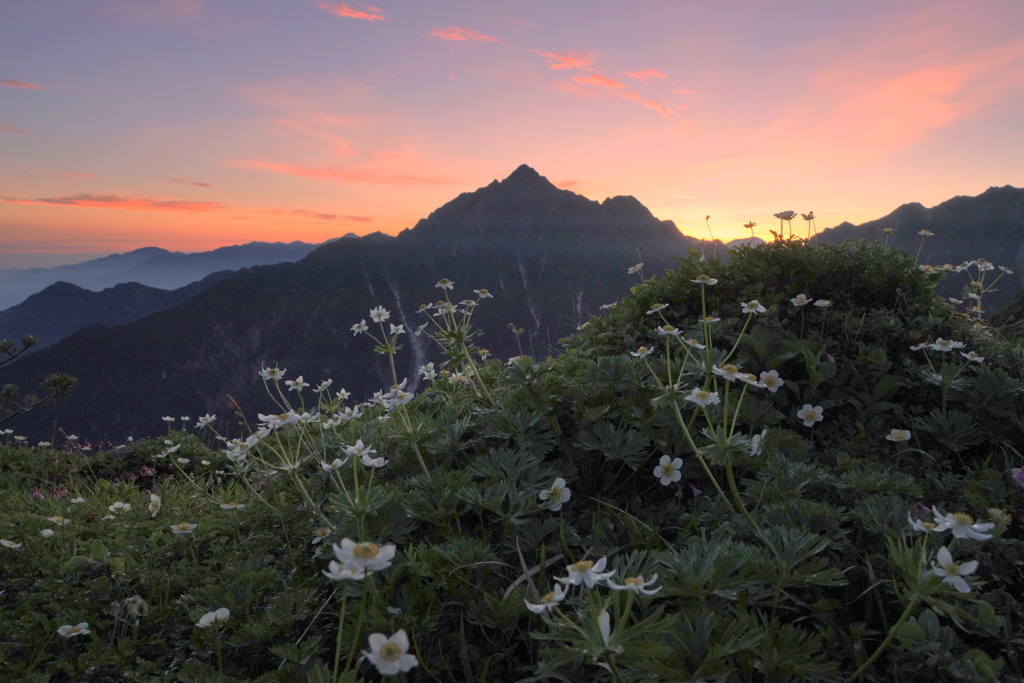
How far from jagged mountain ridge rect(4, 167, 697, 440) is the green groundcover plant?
255 ft

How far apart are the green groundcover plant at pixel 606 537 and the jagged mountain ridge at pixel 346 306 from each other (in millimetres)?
77767

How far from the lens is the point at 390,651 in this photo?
1263mm

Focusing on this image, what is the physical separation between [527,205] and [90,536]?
18673 centimetres

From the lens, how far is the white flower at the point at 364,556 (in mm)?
1275

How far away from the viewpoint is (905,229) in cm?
7050

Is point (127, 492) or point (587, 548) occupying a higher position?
point (587, 548)

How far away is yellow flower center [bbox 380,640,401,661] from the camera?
1.26 meters

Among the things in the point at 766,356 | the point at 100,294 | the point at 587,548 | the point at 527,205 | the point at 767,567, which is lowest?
the point at 100,294

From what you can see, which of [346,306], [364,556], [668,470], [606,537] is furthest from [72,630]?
[346,306]

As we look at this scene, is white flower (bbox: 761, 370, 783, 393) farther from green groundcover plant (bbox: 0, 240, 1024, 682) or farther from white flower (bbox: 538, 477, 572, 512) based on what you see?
white flower (bbox: 538, 477, 572, 512)

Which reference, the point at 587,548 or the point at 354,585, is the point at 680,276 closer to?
the point at 587,548

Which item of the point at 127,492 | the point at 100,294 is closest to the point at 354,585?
the point at 127,492

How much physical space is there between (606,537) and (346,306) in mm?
138114

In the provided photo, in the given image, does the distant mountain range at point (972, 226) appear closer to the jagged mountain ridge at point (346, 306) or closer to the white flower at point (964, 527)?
the jagged mountain ridge at point (346, 306)
